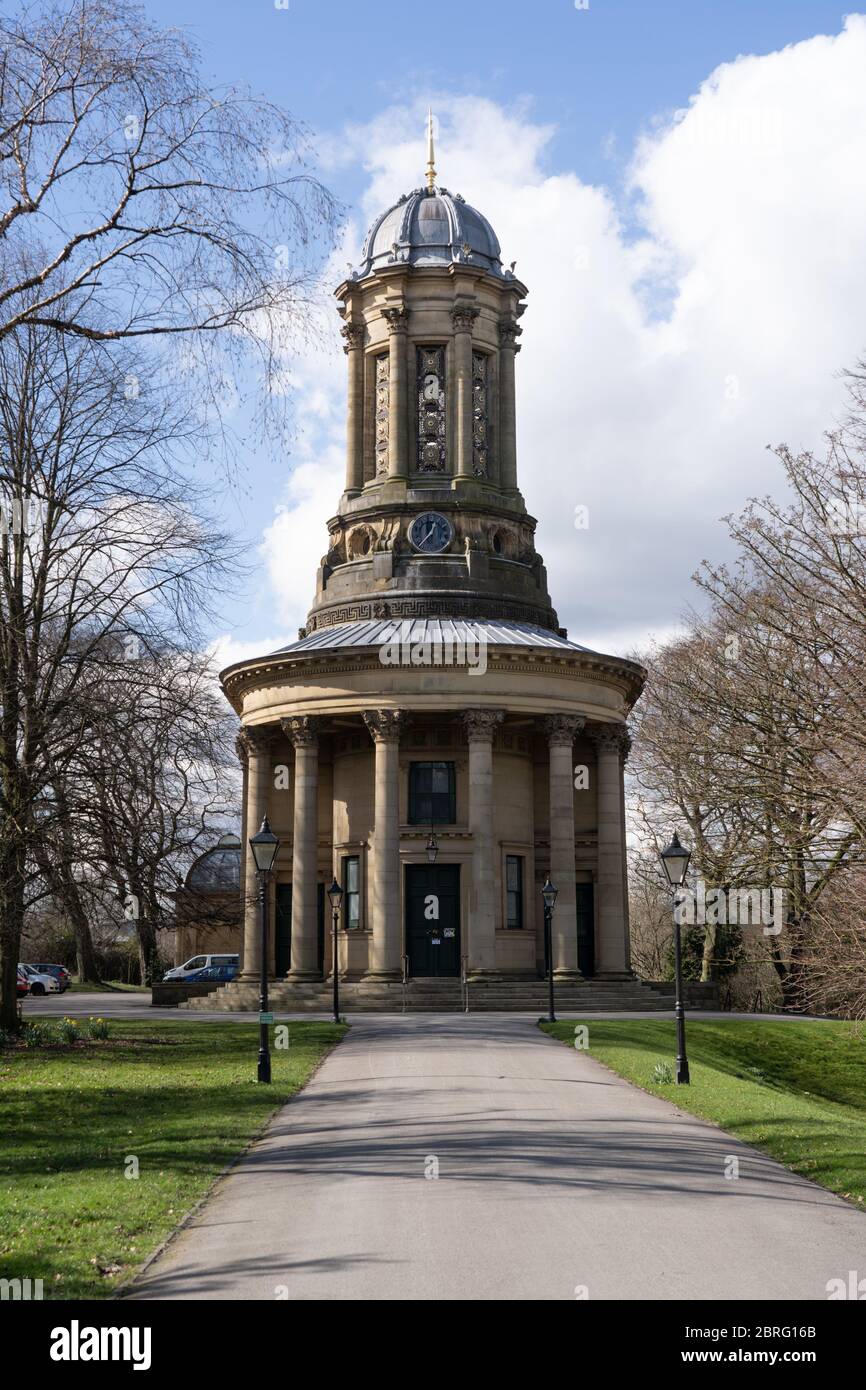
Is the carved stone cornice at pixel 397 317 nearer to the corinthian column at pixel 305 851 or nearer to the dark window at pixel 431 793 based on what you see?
the corinthian column at pixel 305 851

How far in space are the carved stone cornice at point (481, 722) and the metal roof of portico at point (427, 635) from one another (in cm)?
214

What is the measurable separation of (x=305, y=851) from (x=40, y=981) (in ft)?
75.5

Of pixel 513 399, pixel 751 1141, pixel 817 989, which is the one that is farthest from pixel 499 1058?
pixel 513 399

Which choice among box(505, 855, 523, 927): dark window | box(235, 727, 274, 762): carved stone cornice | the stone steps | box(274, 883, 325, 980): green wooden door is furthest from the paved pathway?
box(274, 883, 325, 980): green wooden door

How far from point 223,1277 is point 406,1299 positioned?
148 cm

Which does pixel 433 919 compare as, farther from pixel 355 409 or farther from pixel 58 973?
pixel 58 973

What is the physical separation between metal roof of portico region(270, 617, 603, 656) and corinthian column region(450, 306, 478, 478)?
6.79 metres

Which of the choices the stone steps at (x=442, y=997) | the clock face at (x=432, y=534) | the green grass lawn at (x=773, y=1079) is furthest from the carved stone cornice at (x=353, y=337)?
the green grass lawn at (x=773, y=1079)

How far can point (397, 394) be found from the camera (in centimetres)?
5094

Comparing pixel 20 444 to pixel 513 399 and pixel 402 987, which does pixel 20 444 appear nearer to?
pixel 402 987

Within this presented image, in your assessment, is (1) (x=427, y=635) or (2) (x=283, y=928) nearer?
(1) (x=427, y=635)

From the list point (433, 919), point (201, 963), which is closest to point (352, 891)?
point (433, 919)

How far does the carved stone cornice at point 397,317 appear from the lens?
2018 inches

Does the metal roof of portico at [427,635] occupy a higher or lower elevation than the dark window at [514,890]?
higher
